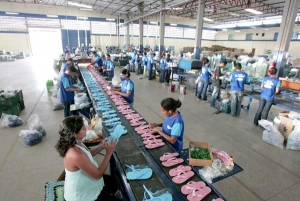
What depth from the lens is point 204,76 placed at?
6160 millimetres

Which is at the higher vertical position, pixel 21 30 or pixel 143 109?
pixel 21 30

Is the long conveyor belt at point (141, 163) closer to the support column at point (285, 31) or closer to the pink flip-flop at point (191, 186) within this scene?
the pink flip-flop at point (191, 186)

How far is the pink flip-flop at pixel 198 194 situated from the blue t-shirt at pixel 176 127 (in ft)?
2.27

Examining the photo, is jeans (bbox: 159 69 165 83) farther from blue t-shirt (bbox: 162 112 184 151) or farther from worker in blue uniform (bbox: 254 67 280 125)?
blue t-shirt (bbox: 162 112 184 151)

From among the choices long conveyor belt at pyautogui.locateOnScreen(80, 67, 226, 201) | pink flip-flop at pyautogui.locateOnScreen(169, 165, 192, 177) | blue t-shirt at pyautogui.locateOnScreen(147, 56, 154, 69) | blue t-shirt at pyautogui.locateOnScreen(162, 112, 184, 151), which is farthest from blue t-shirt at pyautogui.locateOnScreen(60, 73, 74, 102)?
blue t-shirt at pyautogui.locateOnScreen(147, 56, 154, 69)

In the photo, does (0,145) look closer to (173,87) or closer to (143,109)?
(143,109)

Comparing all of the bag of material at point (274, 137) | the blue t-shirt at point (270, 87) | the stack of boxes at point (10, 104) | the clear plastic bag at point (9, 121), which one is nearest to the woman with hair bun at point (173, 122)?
the bag of material at point (274, 137)

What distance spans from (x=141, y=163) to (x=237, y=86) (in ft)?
13.9

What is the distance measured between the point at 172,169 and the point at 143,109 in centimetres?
396

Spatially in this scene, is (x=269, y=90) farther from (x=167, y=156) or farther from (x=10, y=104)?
(x=10, y=104)

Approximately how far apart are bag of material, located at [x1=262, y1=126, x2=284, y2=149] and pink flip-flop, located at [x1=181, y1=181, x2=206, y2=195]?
3066mm

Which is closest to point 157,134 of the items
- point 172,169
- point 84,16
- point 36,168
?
point 172,169

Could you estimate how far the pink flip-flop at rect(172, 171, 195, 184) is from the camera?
4.81 feet

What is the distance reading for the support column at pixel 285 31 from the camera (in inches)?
228
